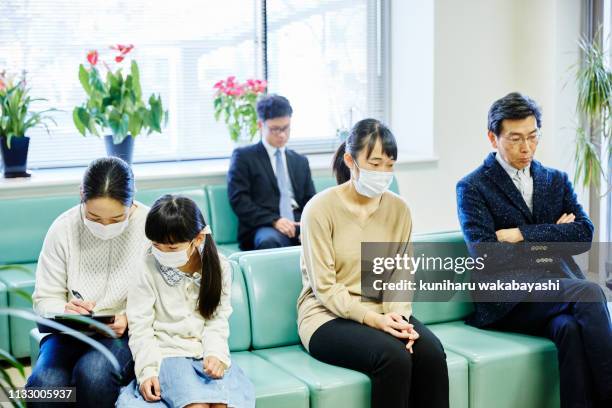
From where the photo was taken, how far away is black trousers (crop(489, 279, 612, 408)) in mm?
3137

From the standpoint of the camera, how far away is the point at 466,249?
3.56 metres

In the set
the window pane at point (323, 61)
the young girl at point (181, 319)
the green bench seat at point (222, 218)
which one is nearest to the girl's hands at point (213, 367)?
the young girl at point (181, 319)

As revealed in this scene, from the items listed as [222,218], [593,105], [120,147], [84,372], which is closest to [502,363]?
[84,372]

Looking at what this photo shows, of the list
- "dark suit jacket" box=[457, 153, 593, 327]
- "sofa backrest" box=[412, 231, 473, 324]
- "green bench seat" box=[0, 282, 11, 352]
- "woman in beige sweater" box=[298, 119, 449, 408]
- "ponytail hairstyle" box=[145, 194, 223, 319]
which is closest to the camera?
"ponytail hairstyle" box=[145, 194, 223, 319]

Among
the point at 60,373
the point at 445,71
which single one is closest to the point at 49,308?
the point at 60,373

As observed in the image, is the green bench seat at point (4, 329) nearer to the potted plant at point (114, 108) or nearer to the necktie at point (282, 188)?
the potted plant at point (114, 108)

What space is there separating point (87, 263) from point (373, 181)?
1013 millimetres

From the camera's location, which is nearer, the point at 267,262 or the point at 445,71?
the point at 267,262

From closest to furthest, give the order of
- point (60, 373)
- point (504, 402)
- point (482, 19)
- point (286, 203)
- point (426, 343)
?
point (60, 373)
point (426, 343)
point (504, 402)
point (286, 203)
point (482, 19)

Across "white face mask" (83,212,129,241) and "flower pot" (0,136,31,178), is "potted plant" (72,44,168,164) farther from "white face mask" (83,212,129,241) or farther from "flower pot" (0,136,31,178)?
"white face mask" (83,212,129,241)

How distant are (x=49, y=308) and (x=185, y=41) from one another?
311cm

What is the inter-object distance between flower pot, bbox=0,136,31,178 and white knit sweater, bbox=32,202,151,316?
199 cm

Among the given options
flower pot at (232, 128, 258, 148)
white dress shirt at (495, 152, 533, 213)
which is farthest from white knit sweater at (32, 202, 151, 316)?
flower pot at (232, 128, 258, 148)

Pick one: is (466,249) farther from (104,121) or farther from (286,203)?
(104,121)
